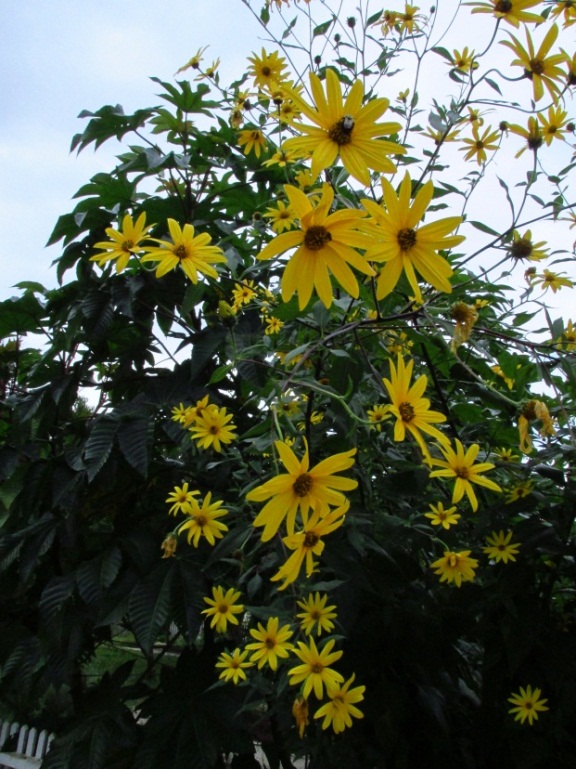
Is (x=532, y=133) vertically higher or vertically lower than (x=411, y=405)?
higher

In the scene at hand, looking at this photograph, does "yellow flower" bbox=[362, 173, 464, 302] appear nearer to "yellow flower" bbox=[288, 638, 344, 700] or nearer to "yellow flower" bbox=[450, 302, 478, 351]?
"yellow flower" bbox=[450, 302, 478, 351]

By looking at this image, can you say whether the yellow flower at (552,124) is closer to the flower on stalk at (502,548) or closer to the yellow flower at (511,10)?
the yellow flower at (511,10)

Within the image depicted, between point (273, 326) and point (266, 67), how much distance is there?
522 mm

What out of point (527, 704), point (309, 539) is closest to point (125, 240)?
point (309, 539)

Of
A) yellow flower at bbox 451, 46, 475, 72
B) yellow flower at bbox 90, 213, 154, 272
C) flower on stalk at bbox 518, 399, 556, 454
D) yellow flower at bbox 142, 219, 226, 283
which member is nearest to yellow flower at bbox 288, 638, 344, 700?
flower on stalk at bbox 518, 399, 556, 454

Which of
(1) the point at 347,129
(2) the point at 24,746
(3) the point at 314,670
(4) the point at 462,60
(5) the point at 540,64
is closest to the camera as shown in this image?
(1) the point at 347,129

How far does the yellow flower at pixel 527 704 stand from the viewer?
0.78 metres

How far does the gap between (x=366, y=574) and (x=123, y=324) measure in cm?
73

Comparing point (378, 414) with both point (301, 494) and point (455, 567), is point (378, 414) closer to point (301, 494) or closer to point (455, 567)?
point (455, 567)

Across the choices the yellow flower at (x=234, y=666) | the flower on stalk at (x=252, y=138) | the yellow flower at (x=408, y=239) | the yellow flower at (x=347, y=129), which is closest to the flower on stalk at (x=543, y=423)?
the yellow flower at (x=408, y=239)

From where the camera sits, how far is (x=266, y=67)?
116 centimetres

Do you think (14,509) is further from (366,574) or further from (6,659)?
(366,574)

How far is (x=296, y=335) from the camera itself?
86cm

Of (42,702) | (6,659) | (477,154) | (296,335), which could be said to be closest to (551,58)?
(477,154)
